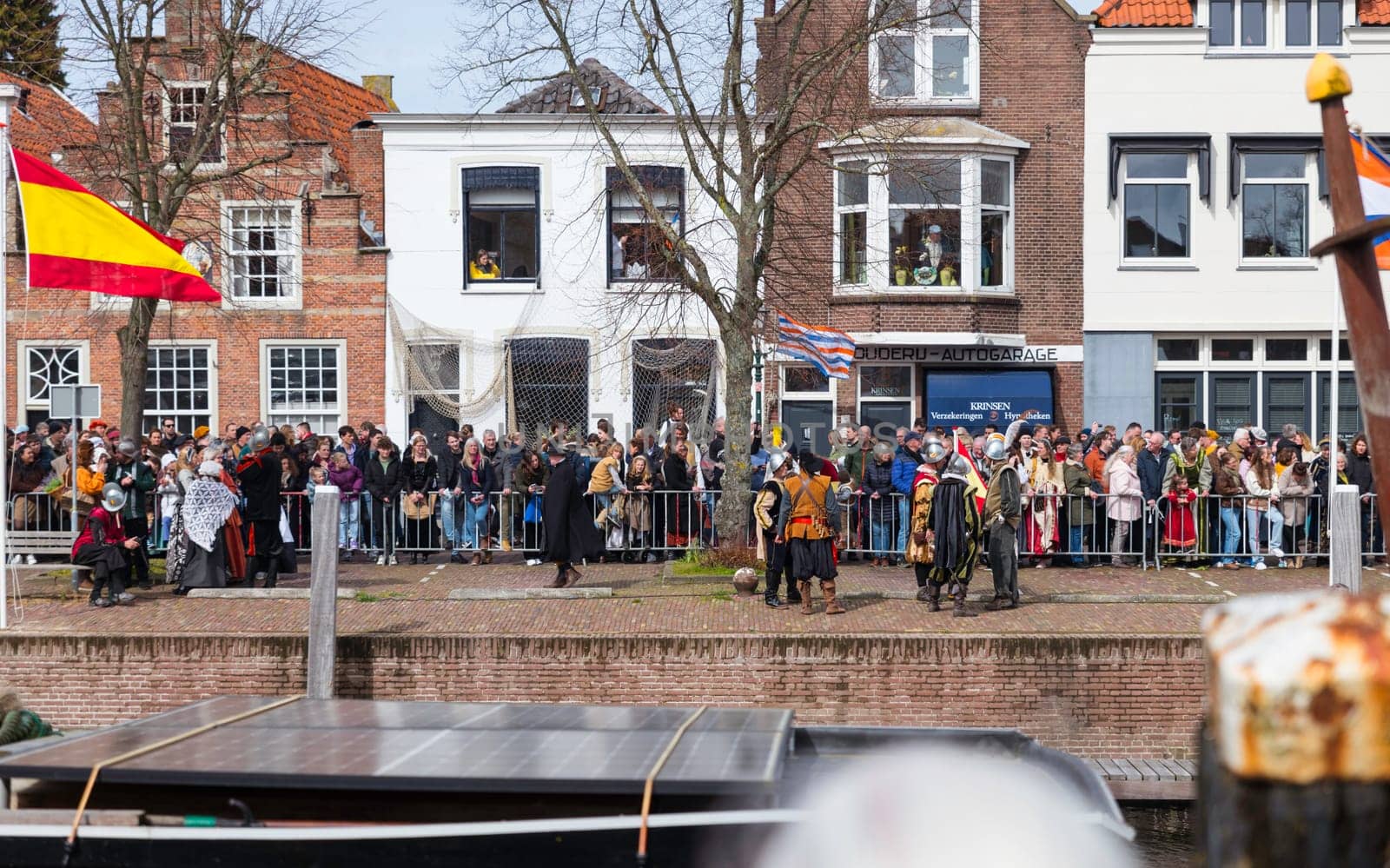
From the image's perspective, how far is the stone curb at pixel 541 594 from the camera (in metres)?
14.7

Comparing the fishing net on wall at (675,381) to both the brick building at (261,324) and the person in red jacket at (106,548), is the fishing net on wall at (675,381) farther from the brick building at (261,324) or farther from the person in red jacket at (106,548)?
the person in red jacket at (106,548)

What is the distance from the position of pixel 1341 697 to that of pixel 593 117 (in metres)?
16.0

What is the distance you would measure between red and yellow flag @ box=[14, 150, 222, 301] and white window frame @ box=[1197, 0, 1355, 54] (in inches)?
718

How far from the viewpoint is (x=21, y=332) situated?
25.7m

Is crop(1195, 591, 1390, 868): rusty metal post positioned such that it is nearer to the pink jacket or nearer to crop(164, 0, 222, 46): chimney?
the pink jacket

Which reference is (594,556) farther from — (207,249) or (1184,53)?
(1184,53)

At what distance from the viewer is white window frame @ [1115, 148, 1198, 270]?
82.3 feet

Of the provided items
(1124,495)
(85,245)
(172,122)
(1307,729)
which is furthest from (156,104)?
(1307,729)

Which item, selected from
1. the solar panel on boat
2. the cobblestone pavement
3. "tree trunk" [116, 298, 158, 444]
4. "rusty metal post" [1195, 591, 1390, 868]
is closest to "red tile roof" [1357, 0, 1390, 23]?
the cobblestone pavement

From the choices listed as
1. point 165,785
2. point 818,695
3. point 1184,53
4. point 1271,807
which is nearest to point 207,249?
point 818,695

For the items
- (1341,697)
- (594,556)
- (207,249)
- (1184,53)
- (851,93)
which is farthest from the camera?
(1184,53)

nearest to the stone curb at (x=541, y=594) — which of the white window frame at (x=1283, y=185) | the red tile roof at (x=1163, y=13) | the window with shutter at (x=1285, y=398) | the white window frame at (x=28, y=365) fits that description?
the white window frame at (x=28, y=365)

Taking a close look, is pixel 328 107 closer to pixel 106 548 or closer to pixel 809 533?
pixel 106 548

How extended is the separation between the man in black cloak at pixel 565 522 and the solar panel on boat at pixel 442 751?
27.2 feet
